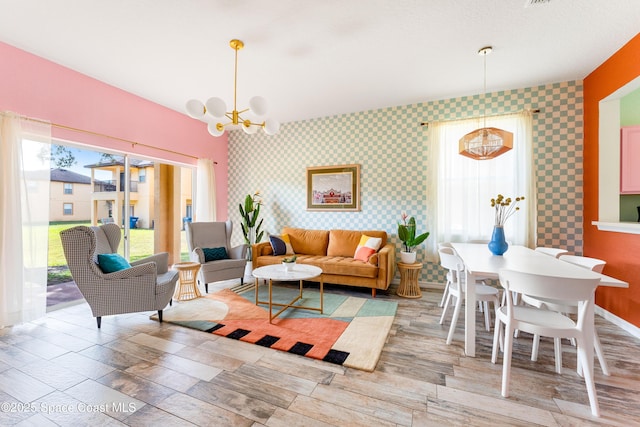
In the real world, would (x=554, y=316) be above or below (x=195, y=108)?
below

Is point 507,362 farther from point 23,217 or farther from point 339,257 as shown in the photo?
point 23,217

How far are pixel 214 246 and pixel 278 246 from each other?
1049 mm

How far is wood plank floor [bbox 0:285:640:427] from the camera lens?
1.52m

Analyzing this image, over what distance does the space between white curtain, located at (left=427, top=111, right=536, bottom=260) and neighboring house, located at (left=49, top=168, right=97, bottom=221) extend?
503 cm

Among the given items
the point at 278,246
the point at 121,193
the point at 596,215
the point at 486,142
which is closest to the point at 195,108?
the point at 121,193

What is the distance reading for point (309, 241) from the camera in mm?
4625

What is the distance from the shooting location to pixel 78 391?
1729 mm

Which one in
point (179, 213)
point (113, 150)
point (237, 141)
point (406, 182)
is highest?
point (237, 141)

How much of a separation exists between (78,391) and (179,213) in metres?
4.40

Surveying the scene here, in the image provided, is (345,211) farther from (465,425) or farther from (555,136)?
(465,425)

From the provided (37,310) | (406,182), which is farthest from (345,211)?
(37,310)

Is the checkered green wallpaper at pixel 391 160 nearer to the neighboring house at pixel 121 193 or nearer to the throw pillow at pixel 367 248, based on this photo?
the throw pillow at pixel 367 248

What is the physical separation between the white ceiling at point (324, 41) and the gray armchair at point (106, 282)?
1.98 meters

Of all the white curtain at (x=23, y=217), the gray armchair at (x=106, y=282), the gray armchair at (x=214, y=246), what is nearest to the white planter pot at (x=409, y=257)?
the gray armchair at (x=214, y=246)
